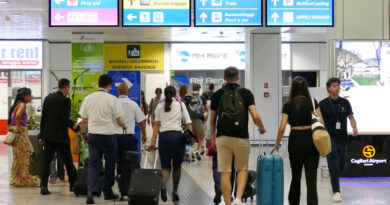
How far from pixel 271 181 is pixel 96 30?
29.1 feet

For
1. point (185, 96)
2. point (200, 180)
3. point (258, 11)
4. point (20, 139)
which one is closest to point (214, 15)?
point (258, 11)

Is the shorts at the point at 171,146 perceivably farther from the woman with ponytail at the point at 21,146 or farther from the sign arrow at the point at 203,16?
the sign arrow at the point at 203,16

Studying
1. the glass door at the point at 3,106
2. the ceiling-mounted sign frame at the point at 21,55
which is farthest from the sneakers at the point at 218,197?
the glass door at the point at 3,106

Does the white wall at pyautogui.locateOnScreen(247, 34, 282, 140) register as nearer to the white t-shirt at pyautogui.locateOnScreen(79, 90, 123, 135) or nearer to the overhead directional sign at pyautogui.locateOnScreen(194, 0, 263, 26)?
the overhead directional sign at pyautogui.locateOnScreen(194, 0, 263, 26)

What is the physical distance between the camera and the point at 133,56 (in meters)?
21.7

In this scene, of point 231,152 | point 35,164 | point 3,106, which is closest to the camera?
point 231,152

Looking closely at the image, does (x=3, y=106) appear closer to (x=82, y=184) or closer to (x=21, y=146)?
(x=21, y=146)

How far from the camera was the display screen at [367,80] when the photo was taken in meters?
9.91

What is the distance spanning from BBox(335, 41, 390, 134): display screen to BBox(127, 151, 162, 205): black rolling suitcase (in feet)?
13.0

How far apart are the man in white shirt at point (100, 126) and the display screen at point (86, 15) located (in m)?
4.48

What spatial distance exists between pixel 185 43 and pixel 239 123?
51.7 feet

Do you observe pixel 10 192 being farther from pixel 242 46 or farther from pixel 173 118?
pixel 242 46

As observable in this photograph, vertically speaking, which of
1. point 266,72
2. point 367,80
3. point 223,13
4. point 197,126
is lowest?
point 197,126

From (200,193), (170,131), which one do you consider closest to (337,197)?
(200,193)
